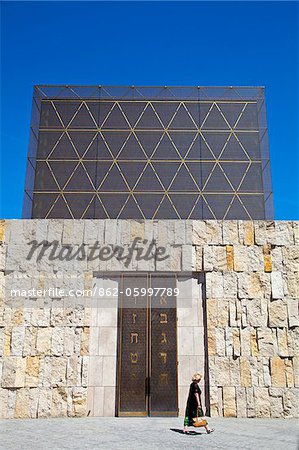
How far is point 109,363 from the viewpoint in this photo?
39.2ft

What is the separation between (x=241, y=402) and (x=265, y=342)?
5.69ft

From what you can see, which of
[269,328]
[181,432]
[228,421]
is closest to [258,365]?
[269,328]

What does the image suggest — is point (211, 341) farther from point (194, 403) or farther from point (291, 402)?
point (194, 403)

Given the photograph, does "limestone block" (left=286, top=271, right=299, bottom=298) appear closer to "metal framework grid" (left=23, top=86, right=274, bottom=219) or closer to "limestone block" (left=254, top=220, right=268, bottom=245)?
"limestone block" (left=254, top=220, right=268, bottom=245)

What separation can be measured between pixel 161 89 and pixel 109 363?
16429mm

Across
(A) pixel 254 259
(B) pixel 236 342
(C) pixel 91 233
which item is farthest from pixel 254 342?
(C) pixel 91 233

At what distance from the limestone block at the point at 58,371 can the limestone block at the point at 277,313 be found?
5.86m

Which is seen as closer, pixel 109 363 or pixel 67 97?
pixel 109 363

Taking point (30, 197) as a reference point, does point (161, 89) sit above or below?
above

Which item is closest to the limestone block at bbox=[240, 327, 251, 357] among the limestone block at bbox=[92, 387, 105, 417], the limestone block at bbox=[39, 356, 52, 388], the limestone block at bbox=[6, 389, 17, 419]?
the limestone block at bbox=[92, 387, 105, 417]

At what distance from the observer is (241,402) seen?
11.8 m

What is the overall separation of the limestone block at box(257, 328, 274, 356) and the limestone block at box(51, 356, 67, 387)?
5.41 metres

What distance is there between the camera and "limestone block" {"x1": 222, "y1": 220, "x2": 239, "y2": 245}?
13023 mm

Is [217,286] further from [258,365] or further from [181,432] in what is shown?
[181,432]
